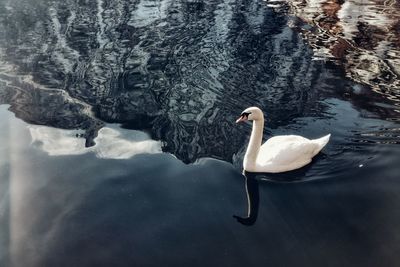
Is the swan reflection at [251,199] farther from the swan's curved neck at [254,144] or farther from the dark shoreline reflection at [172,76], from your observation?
the dark shoreline reflection at [172,76]

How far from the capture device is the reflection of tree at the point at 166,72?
11.9 m

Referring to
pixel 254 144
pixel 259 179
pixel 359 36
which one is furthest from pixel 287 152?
pixel 359 36

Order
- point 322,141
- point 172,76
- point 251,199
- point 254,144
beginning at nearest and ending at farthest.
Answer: point 251,199, point 254,144, point 322,141, point 172,76

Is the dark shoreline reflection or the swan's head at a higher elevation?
the swan's head

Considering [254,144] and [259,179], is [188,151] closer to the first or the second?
[254,144]

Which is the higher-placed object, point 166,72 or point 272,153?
point 272,153

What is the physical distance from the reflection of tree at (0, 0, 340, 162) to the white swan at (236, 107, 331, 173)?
976 millimetres

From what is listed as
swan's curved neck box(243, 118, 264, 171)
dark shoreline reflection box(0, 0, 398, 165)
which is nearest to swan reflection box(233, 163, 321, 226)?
swan's curved neck box(243, 118, 264, 171)

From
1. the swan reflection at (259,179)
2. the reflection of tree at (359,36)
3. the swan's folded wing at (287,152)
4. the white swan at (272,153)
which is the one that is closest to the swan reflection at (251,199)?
the swan reflection at (259,179)

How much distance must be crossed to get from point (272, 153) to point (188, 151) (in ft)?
6.74

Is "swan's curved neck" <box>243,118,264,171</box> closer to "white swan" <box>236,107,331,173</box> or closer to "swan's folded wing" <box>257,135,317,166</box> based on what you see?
"white swan" <box>236,107,331,173</box>

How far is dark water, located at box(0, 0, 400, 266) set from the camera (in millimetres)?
7836

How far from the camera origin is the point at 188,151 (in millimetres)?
10547

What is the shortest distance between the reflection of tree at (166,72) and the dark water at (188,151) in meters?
0.07
